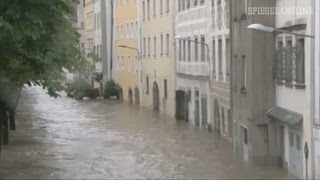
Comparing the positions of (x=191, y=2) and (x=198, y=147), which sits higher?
(x=191, y=2)

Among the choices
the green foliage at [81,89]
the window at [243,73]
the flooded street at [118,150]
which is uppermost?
the window at [243,73]

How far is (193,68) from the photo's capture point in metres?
44.1

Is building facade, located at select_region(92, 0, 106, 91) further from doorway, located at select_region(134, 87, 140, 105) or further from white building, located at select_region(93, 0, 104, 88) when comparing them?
doorway, located at select_region(134, 87, 140, 105)

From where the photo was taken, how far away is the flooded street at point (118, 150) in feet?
86.6

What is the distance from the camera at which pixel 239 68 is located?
28859 mm

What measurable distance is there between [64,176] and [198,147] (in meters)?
10.3

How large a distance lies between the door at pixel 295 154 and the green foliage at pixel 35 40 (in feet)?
24.8

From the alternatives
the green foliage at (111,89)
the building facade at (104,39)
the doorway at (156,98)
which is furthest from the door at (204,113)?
the building facade at (104,39)

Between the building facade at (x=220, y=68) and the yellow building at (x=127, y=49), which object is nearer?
the building facade at (x=220, y=68)

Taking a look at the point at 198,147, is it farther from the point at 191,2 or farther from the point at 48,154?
the point at 191,2

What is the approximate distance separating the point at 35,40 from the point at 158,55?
123 ft

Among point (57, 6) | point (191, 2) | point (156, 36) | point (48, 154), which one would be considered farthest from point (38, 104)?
point (57, 6)

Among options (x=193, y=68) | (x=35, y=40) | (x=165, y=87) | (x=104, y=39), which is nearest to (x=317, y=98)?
(x=35, y=40)

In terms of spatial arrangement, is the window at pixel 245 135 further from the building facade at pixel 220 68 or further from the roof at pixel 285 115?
the building facade at pixel 220 68
